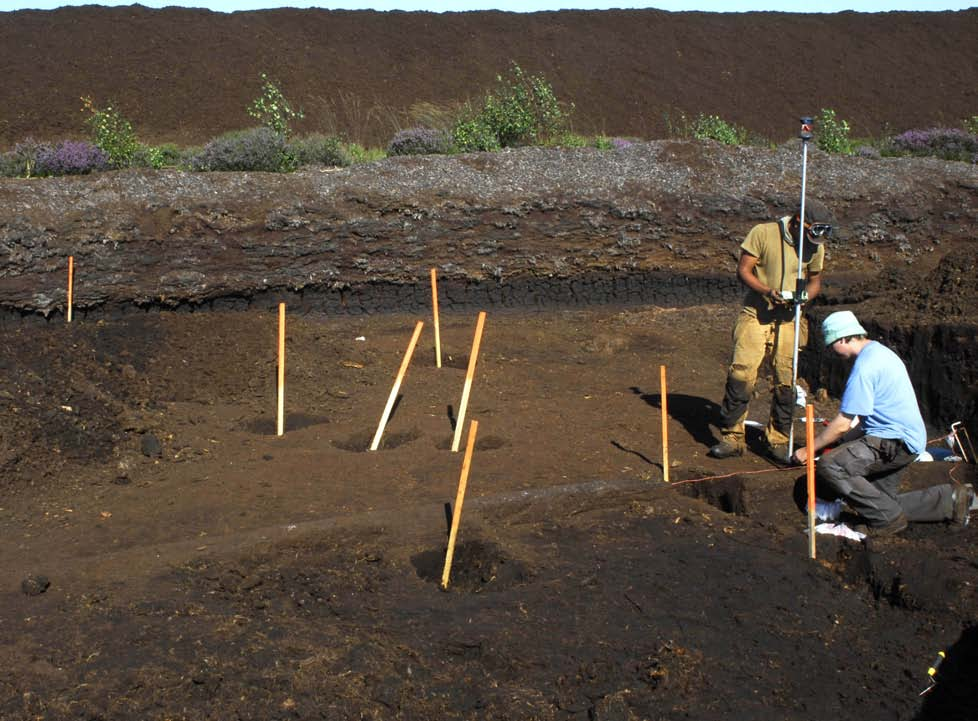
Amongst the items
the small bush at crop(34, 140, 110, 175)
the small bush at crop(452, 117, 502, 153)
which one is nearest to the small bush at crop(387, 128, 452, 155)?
the small bush at crop(452, 117, 502, 153)

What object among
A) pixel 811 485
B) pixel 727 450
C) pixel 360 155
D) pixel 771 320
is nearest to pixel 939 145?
pixel 360 155

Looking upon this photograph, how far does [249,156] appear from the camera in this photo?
16.5 meters

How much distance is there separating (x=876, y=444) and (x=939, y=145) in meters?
16.3

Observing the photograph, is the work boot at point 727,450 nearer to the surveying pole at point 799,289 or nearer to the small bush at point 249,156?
the surveying pole at point 799,289

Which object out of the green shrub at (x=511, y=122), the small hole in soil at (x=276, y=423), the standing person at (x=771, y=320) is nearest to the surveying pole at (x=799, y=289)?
the standing person at (x=771, y=320)

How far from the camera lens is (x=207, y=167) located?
1650 cm

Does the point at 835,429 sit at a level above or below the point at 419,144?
below

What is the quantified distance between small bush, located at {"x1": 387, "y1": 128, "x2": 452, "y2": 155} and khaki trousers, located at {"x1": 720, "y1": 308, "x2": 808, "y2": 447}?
11117 millimetres

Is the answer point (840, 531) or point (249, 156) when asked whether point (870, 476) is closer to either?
point (840, 531)

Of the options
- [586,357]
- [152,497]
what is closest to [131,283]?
[586,357]

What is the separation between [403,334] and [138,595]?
24.0 feet

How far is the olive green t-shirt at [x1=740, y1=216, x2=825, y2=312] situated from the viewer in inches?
318

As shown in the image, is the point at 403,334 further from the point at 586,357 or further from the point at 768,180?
the point at 768,180

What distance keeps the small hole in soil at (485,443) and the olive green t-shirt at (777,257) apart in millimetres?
2177
